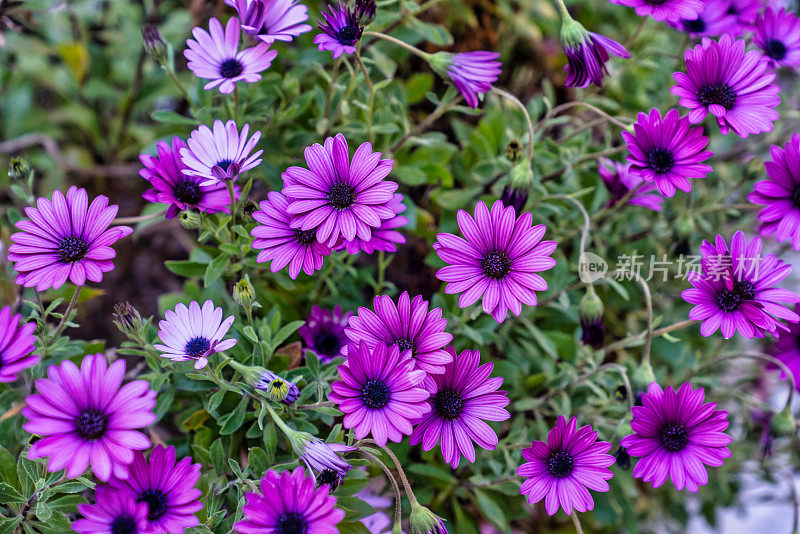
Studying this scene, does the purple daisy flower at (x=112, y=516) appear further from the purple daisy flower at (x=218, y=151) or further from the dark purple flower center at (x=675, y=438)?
the dark purple flower center at (x=675, y=438)

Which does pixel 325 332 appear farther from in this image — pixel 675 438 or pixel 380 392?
pixel 675 438

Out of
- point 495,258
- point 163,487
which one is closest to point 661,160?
point 495,258

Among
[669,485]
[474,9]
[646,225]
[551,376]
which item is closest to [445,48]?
[474,9]

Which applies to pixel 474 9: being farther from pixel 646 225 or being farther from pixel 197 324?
pixel 197 324

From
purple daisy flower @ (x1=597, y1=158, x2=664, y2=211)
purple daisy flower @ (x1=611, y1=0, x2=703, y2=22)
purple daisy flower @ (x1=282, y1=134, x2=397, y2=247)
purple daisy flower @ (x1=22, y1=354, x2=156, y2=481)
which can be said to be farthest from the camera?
purple daisy flower @ (x1=597, y1=158, x2=664, y2=211)

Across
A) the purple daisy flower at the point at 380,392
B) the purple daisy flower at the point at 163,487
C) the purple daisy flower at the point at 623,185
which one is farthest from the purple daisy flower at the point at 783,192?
the purple daisy flower at the point at 163,487

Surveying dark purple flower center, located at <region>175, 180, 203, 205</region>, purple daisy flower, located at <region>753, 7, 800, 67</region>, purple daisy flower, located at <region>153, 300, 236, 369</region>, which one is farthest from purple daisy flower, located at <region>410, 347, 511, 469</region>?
purple daisy flower, located at <region>753, 7, 800, 67</region>

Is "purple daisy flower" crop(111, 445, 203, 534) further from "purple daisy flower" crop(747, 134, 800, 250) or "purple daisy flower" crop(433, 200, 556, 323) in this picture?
"purple daisy flower" crop(747, 134, 800, 250)
